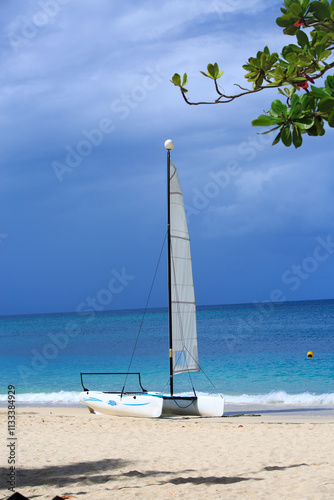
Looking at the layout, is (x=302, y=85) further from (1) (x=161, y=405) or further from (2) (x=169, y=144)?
(2) (x=169, y=144)

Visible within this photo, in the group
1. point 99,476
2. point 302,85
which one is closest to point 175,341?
point 99,476

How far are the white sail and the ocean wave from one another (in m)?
4.85

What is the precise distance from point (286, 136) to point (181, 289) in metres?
14.8

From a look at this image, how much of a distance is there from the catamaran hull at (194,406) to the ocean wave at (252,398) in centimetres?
565

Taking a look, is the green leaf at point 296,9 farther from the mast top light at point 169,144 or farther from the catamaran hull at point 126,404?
the mast top light at point 169,144

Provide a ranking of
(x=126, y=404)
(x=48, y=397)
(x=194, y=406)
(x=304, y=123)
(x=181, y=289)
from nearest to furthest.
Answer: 1. (x=304, y=123)
2. (x=194, y=406)
3. (x=126, y=404)
4. (x=181, y=289)
5. (x=48, y=397)

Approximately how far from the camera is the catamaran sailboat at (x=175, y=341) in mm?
16109

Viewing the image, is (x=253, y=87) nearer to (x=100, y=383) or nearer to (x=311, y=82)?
(x=311, y=82)

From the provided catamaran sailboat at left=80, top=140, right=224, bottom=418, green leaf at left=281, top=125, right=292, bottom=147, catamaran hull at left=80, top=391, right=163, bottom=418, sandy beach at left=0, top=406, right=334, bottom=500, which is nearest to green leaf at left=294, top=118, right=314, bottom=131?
green leaf at left=281, top=125, right=292, bottom=147

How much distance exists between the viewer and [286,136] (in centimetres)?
325

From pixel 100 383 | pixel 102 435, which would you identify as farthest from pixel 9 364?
pixel 102 435

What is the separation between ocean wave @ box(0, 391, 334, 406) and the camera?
2127 centimetres

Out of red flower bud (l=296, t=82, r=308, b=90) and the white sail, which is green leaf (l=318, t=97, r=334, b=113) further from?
the white sail

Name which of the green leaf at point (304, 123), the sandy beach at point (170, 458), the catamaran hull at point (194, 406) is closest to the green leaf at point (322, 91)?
the green leaf at point (304, 123)
